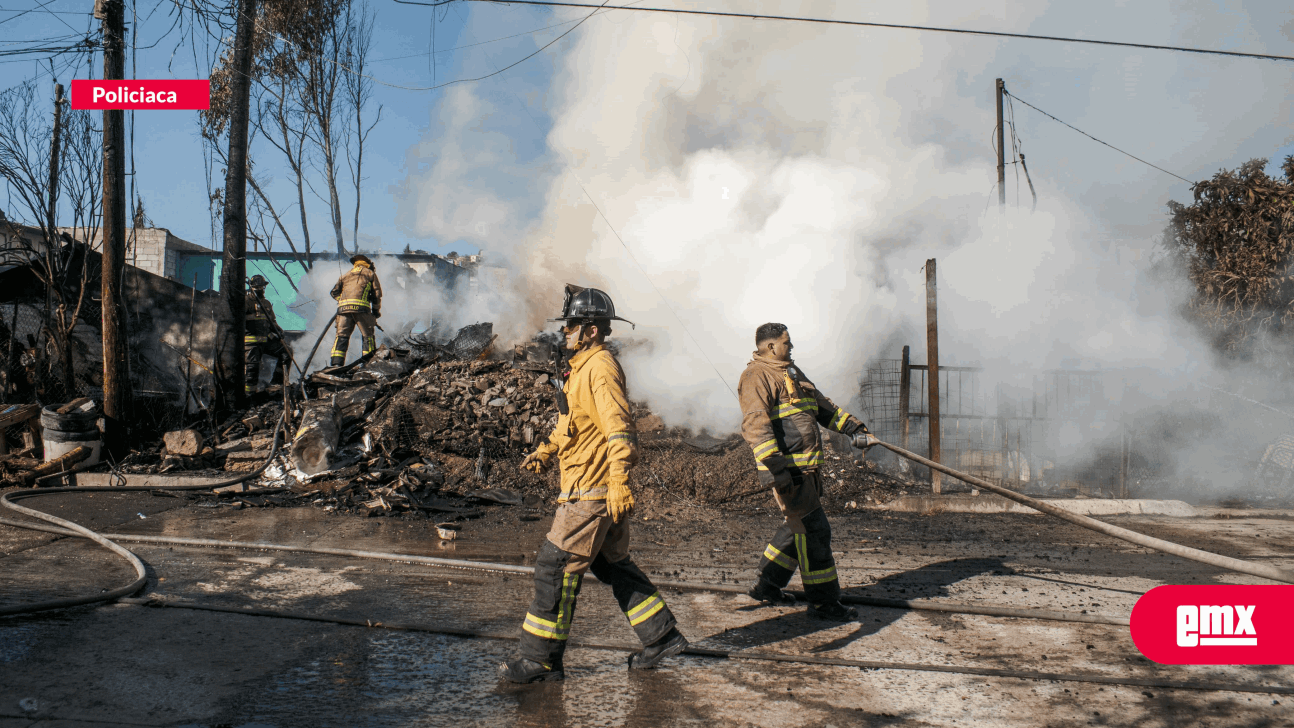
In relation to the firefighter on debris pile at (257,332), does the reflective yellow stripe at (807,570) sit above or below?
below

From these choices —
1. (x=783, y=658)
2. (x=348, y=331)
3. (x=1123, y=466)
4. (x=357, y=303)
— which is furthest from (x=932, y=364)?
(x=348, y=331)

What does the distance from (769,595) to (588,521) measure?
5.72 ft

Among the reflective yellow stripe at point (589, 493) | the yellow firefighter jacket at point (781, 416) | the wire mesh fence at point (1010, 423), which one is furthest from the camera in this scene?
the wire mesh fence at point (1010, 423)

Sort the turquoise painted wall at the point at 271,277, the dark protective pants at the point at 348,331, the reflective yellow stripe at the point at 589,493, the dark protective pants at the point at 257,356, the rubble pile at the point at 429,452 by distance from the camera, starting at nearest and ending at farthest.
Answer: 1. the reflective yellow stripe at the point at 589,493
2. the rubble pile at the point at 429,452
3. the dark protective pants at the point at 348,331
4. the dark protective pants at the point at 257,356
5. the turquoise painted wall at the point at 271,277

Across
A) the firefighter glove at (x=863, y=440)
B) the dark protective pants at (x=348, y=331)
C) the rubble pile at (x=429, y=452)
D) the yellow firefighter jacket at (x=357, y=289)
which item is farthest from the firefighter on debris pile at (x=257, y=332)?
the firefighter glove at (x=863, y=440)

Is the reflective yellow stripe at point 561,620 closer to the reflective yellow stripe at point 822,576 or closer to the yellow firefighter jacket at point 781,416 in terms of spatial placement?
the yellow firefighter jacket at point 781,416

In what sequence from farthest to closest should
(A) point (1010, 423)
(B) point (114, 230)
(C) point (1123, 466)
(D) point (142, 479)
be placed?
(A) point (1010, 423), (C) point (1123, 466), (B) point (114, 230), (D) point (142, 479)

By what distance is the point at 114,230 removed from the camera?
9023 mm

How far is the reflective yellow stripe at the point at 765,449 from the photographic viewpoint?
402 cm

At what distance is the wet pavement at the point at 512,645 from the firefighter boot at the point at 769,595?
0.09 m

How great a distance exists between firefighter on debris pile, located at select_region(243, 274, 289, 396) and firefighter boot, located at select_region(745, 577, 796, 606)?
961cm

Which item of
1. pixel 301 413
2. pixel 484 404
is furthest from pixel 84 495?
pixel 484 404

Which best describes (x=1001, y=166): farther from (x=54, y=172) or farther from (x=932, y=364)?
(x=54, y=172)

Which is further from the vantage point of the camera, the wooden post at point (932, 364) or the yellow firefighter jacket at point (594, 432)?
the wooden post at point (932, 364)
